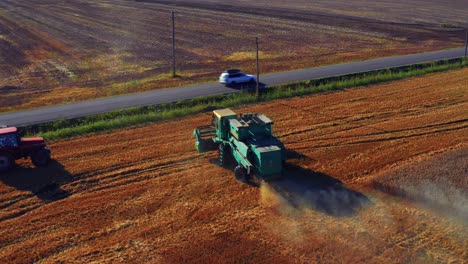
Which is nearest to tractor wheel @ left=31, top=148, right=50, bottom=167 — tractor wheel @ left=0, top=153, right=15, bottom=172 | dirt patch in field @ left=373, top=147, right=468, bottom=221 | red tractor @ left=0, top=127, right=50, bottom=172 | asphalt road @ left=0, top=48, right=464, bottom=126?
red tractor @ left=0, top=127, right=50, bottom=172

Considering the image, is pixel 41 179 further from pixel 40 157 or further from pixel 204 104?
pixel 204 104

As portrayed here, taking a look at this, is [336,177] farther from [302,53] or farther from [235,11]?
[235,11]

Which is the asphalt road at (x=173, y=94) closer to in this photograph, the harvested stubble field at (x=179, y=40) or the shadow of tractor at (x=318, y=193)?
the harvested stubble field at (x=179, y=40)

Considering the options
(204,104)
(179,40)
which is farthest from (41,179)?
(179,40)

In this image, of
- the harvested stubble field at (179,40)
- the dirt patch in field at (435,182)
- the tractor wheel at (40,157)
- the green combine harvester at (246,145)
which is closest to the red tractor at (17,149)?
the tractor wheel at (40,157)

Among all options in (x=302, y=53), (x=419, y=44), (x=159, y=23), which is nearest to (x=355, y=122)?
(x=302, y=53)

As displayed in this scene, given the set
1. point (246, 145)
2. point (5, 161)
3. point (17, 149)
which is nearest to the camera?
point (246, 145)

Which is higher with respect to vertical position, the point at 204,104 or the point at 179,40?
the point at 179,40
